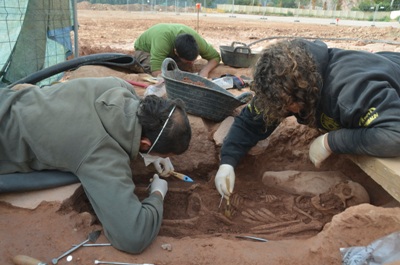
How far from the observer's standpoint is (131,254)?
6.36 feet

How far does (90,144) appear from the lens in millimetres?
2000

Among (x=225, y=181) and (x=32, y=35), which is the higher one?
(x=32, y=35)

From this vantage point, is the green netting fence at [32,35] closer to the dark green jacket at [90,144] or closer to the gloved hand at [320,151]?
the dark green jacket at [90,144]

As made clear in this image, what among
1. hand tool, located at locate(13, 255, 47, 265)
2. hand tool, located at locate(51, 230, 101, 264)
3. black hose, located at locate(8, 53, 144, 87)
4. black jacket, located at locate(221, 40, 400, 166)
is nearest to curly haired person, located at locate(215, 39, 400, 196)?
black jacket, located at locate(221, 40, 400, 166)

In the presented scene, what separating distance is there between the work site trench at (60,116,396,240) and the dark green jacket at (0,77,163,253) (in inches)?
12.9

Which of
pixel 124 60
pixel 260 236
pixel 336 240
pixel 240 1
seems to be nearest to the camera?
pixel 336 240

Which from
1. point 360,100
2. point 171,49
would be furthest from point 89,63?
point 360,100

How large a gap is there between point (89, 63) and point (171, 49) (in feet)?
4.08

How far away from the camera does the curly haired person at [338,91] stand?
2.00 meters

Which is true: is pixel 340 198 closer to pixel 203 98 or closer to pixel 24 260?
pixel 203 98

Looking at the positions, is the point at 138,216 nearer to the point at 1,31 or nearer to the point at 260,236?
the point at 260,236

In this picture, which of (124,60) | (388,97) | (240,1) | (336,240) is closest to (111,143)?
(336,240)

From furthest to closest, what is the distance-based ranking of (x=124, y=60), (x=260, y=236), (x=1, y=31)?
(x=124, y=60)
(x=1, y=31)
(x=260, y=236)

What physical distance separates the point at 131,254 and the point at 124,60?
10.7 ft
